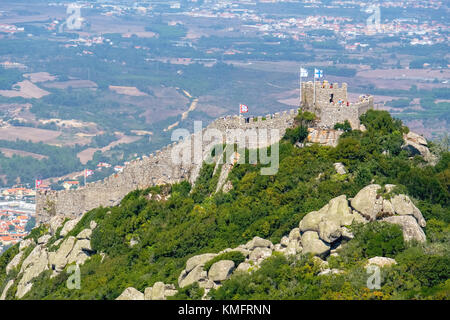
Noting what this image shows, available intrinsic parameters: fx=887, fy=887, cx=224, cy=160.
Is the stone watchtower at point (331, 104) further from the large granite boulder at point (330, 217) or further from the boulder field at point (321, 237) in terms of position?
the large granite boulder at point (330, 217)

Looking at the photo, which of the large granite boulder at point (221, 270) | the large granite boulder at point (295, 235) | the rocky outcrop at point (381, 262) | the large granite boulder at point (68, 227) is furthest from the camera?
the large granite boulder at point (68, 227)

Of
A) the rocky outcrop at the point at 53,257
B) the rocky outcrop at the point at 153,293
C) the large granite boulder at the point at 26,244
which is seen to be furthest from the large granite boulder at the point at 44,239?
the rocky outcrop at the point at 153,293

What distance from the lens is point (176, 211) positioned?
176ft

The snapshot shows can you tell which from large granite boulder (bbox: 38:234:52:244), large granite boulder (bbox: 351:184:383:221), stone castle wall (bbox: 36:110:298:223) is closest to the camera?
large granite boulder (bbox: 351:184:383:221)

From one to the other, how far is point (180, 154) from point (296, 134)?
8713 mm

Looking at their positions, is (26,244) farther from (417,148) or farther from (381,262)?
(381,262)

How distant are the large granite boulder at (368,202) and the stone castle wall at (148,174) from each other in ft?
41.5

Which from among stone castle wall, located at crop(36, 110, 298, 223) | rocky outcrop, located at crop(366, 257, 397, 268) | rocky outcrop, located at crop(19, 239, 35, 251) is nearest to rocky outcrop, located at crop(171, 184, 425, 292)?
rocky outcrop, located at crop(366, 257, 397, 268)

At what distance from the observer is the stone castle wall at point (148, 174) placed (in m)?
55.7

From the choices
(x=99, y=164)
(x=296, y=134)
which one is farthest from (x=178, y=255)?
(x=99, y=164)

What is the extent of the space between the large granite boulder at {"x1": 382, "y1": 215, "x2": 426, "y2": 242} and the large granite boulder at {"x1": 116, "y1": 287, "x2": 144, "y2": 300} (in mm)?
12159

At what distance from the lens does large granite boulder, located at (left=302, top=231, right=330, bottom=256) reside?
135ft

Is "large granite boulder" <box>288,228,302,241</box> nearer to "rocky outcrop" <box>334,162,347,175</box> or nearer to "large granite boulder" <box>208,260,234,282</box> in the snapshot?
"large granite boulder" <box>208,260,234,282</box>
